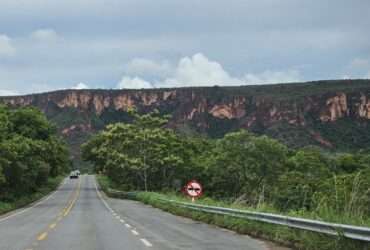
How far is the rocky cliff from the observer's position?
155000mm

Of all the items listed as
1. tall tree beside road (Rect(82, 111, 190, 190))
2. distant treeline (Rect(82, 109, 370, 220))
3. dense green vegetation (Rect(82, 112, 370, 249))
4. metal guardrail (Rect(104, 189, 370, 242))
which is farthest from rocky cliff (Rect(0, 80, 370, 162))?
metal guardrail (Rect(104, 189, 370, 242))

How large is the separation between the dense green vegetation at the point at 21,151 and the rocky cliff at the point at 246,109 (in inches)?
3439

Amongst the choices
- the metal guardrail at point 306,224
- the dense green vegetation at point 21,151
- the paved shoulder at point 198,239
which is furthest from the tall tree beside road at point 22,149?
the metal guardrail at point 306,224

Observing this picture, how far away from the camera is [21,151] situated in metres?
47.1

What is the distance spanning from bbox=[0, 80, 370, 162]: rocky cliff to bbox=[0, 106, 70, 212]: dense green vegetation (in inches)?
3439

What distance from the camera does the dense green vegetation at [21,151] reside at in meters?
44.8

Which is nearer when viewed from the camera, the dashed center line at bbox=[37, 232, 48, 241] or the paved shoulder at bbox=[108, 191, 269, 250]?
the paved shoulder at bbox=[108, 191, 269, 250]

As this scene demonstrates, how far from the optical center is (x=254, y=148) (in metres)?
73.8

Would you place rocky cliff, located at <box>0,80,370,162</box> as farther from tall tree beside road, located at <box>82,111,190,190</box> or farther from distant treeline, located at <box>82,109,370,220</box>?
tall tree beside road, located at <box>82,111,190,190</box>

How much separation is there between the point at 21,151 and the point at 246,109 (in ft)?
431

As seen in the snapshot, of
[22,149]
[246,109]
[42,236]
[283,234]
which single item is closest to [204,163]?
[22,149]

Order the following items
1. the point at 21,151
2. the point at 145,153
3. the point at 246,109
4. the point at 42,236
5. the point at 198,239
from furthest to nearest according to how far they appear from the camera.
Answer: the point at 246,109 → the point at 145,153 → the point at 21,151 → the point at 42,236 → the point at 198,239

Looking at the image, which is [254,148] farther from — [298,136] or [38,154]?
[298,136]

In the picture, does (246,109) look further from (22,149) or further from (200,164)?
(22,149)
